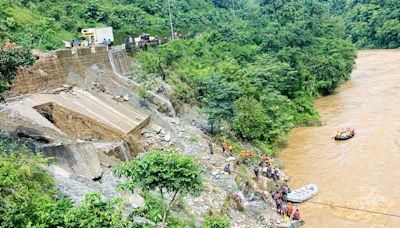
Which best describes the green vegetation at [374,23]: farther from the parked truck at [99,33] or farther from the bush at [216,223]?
the bush at [216,223]

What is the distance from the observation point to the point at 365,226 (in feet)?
58.6

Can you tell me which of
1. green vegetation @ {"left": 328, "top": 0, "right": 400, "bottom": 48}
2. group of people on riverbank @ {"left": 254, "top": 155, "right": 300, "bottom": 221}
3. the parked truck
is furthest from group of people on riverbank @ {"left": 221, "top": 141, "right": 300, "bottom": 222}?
green vegetation @ {"left": 328, "top": 0, "right": 400, "bottom": 48}

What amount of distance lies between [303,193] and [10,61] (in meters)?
15.1

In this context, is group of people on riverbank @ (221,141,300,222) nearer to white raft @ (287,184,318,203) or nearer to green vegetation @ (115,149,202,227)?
white raft @ (287,184,318,203)

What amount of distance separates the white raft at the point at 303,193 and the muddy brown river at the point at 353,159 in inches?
12.4

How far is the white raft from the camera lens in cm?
2047

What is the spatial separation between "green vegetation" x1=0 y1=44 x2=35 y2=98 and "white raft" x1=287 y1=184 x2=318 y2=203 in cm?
1401

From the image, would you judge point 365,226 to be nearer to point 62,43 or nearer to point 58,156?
point 58,156

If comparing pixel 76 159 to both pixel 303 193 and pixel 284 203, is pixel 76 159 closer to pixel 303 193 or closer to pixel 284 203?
pixel 284 203

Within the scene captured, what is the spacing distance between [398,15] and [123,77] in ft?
220

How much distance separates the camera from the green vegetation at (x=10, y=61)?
12711mm

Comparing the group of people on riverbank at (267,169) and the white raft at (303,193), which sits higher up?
the group of people on riverbank at (267,169)

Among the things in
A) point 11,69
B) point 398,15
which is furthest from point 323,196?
point 398,15

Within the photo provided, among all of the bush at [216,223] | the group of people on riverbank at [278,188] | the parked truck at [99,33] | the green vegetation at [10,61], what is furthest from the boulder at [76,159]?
the parked truck at [99,33]
